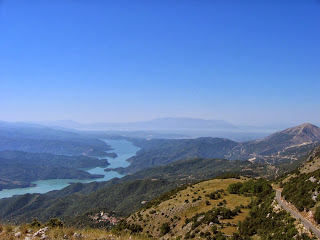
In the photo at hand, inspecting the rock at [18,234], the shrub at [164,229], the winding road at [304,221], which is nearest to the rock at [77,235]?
the rock at [18,234]

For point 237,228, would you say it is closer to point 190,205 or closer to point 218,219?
point 218,219

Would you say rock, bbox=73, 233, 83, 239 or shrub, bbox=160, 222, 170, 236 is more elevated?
rock, bbox=73, 233, 83, 239

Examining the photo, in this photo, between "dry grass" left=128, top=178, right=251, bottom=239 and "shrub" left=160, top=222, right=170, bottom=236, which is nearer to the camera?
"dry grass" left=128, top=178, right=251, bottom=239

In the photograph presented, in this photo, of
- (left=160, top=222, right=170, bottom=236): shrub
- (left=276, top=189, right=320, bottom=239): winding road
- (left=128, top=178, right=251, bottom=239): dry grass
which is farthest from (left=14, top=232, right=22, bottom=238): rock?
(left=160, top=222, right=170, bottom=236): shrub

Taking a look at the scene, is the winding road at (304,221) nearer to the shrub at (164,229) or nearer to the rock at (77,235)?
the rock at (77,235)

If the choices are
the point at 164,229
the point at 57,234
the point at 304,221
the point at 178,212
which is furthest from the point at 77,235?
the point at 178,212

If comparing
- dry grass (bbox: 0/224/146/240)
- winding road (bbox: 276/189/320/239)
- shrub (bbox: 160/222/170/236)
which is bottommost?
shrub (bbox: 160/222/170/236)

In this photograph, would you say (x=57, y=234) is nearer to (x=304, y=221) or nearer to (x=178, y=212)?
(x=304, y=221)

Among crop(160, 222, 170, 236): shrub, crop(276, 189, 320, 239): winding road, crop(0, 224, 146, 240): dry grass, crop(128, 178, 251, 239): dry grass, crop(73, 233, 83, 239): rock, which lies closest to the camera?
crop(0, 224, 146, 240): dry grass

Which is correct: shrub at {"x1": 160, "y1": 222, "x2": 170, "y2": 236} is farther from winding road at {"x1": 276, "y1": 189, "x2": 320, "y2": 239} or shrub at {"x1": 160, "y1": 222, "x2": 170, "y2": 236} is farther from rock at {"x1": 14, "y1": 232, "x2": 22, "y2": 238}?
rock at {"x1": 14, "y1": 232, "x2": 22, "y2": 238}

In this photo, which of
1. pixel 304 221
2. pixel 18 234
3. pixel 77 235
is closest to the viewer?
pixel 18 234

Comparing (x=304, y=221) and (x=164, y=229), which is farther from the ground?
(x=304, y=221)
